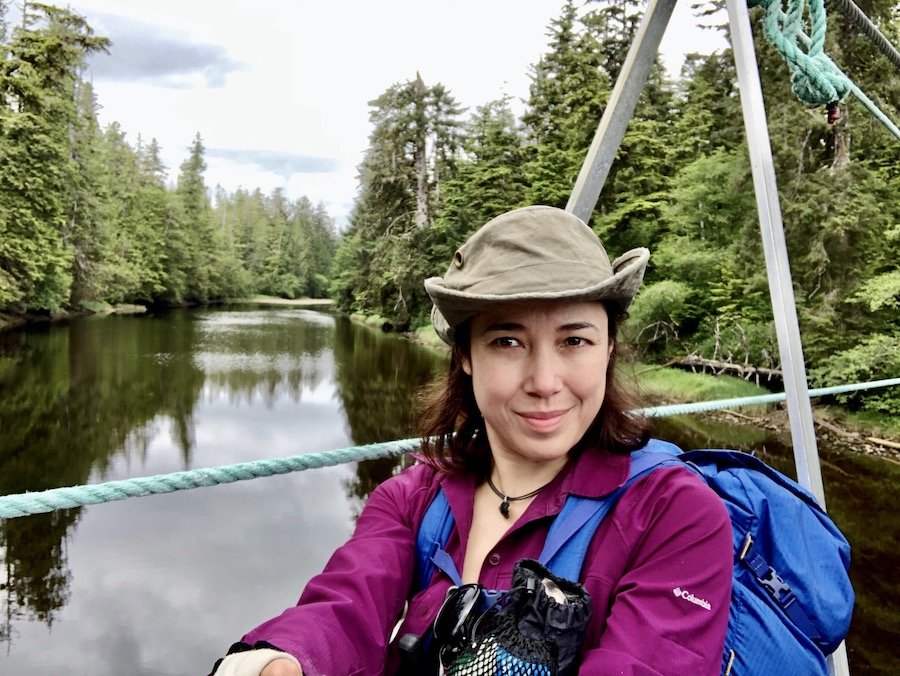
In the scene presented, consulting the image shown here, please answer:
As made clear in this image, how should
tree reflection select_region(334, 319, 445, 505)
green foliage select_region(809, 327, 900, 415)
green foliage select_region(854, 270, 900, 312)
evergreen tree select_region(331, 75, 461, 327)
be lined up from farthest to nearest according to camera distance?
1. evergreen tree select_region(331, 75, 461, 327)
2. tree reflection select_region(334, 319, 445, 505)
3. green foliage select_region(809, 327, 900, 415)
4. green foliage select_region(854, 270, 900, 312)

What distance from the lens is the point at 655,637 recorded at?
2.56 feet

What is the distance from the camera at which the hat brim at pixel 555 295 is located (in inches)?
35.4

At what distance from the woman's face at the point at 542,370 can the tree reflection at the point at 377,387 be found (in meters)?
5.47

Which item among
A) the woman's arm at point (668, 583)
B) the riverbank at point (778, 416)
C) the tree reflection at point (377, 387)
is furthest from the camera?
the tree reflection at point (377, 387)

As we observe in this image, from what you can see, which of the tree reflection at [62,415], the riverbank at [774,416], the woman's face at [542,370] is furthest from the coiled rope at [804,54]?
the tree reflection at [62,415]

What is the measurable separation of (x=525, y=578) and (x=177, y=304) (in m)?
44.9

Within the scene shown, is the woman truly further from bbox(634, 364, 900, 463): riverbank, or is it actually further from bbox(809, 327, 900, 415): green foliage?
bbox(809, 327, 900, 415): green foliage

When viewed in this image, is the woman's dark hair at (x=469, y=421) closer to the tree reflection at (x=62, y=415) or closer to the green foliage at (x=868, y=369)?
the tree reflection at (x=62, y=415)

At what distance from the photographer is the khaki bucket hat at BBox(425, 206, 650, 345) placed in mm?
914

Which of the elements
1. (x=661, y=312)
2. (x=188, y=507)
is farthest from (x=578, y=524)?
(x=661, y=312)

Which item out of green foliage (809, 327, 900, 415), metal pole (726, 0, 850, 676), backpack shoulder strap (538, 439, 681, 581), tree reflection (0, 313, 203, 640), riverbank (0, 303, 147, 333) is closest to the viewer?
backpack shoulder strap (538, 439, 681, 581)

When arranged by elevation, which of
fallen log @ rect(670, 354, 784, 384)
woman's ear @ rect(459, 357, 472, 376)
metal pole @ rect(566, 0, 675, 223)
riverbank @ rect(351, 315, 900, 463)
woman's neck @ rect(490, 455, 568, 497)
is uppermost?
metal pole @ rect(566, 0, 675, 223)

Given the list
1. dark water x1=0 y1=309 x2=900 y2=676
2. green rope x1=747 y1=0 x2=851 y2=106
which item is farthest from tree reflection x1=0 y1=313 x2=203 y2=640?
green rope x1=747 y1=0 x2=851 y2=106

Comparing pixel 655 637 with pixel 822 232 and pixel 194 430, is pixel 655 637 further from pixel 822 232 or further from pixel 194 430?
pixel 194 430
